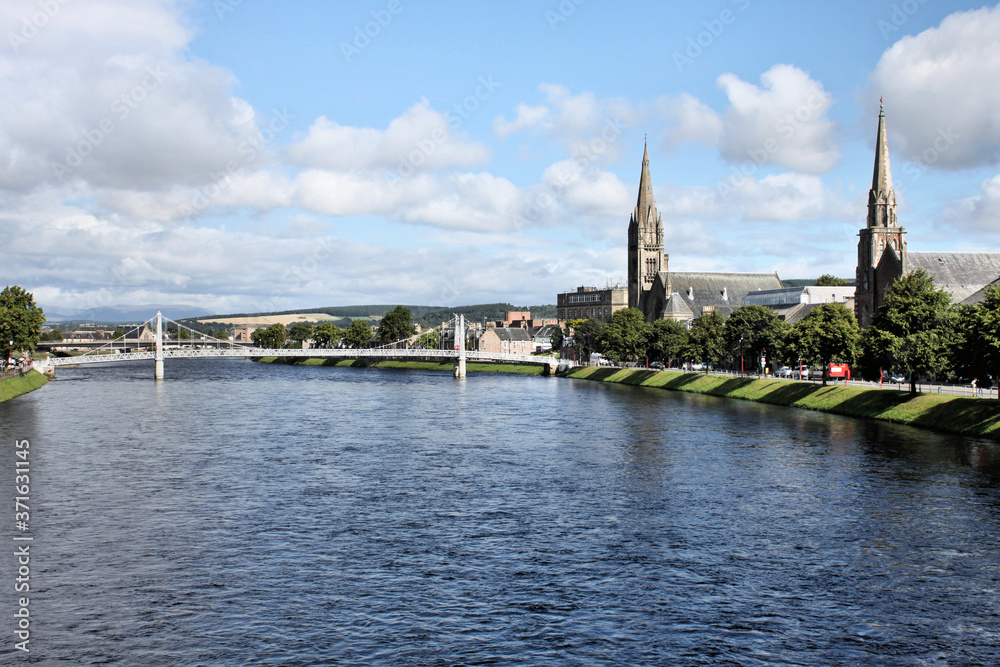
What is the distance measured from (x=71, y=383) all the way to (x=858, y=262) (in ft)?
424

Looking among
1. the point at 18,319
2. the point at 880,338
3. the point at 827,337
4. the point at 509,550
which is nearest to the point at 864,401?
the point at 880,338

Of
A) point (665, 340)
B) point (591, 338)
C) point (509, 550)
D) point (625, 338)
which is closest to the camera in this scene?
point (509, 550)

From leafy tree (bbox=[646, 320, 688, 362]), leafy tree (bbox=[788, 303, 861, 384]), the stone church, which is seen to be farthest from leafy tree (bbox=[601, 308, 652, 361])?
leafy tree (bbox=[788, 303, 861, 384])

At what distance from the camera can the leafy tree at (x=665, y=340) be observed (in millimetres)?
148250

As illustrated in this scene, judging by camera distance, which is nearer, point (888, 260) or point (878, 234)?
point (888, 260)

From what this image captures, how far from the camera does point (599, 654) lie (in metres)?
22.9

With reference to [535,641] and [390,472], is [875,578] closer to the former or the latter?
[535,641]

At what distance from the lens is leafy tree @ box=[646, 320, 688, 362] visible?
14825 centimetres

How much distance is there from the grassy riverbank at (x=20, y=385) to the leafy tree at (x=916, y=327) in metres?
94.2

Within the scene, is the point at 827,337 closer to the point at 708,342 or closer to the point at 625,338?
the point at 708,342

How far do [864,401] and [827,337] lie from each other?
1110 centimetres

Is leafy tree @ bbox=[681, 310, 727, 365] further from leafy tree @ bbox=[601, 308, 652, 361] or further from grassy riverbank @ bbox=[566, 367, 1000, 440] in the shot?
leafy tree @ bbox=[601, 308, 652, 361]

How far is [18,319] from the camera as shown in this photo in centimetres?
12212

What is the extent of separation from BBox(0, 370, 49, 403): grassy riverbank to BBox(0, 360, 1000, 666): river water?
42636mm
